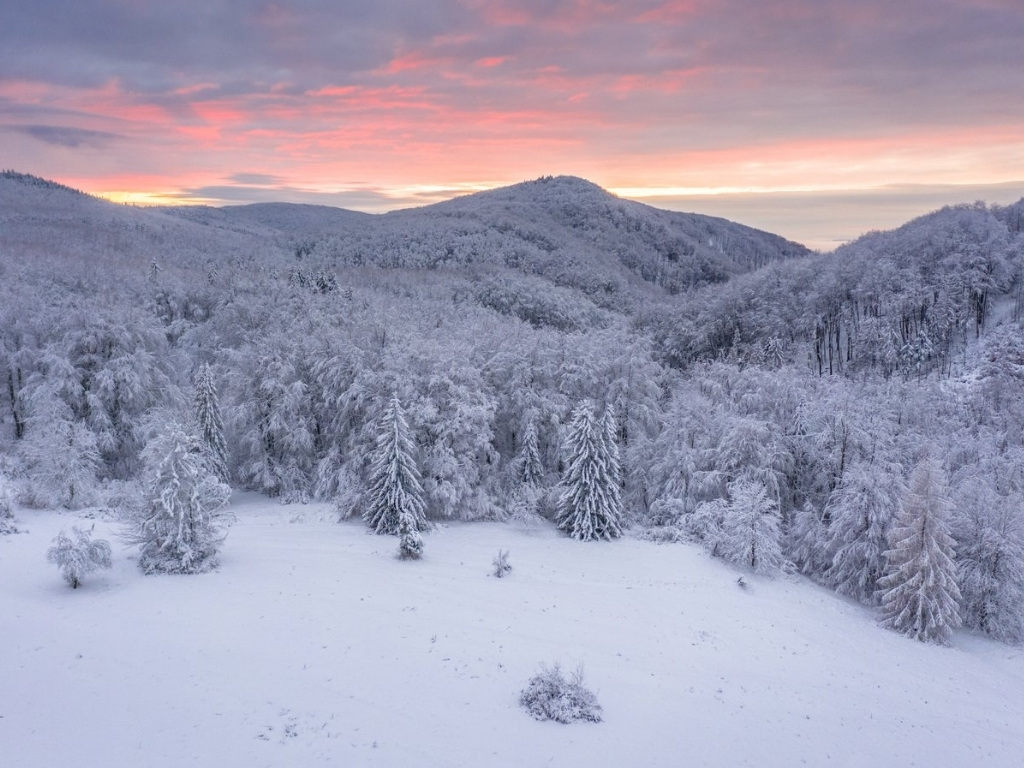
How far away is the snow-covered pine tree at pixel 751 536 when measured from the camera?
1284 inches

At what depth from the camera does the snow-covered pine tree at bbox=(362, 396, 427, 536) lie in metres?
33.8

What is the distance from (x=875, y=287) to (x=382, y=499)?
90.2 m

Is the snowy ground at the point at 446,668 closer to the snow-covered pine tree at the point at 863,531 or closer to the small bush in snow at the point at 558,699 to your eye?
the small bush in snow at the point at 558,699

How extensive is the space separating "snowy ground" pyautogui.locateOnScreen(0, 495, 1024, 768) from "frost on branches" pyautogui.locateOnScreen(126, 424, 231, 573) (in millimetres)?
1074

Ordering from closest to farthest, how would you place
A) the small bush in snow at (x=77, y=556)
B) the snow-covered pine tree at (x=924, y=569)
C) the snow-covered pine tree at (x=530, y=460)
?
the small bush in snow at (x=77, y=556)
the snow-covered pine tree at (x=924, y=569)
the snow-covered pine tree at (x=530, y=460)

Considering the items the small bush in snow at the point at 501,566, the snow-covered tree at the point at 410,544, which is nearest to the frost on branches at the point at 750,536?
the small bush in snow at the point at 501,566

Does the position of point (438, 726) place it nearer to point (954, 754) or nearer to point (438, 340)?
point (954, 754)

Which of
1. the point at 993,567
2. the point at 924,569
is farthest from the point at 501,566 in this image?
the point at 993,567

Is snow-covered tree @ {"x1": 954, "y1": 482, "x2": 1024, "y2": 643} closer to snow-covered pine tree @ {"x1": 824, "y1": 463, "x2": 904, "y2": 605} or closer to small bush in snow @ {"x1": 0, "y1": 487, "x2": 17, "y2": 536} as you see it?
snow-covered pine tree @ {"x1": 824, "y1": 463, "x2": 904, "y2": 605}

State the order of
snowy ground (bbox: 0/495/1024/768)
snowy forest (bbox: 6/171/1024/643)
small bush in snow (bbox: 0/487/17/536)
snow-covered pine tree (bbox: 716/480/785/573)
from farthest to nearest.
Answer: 1. snow-covered pine tree (bbox: 716/480/785/573)
2. snowy forest (bbox: 6/171/1024/643)
3. small bush in snow (bbox: 0/487/17/536)
4. snowy ground (bbox: 0/495/1024/768)

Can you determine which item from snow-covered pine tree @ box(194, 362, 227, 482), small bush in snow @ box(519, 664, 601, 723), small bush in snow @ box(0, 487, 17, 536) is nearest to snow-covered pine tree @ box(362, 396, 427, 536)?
snow-covered pine tree @ box(194, 362, 227, 482)

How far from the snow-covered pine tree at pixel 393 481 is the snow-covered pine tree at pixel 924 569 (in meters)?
24.6

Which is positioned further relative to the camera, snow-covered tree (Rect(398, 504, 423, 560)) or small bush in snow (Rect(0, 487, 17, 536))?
snow-covered tree (Rect(398, 504, 423, 560))

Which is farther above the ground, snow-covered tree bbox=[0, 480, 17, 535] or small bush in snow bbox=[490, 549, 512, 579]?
snow-covered tree bbox=[0, 480, 17, 535]
